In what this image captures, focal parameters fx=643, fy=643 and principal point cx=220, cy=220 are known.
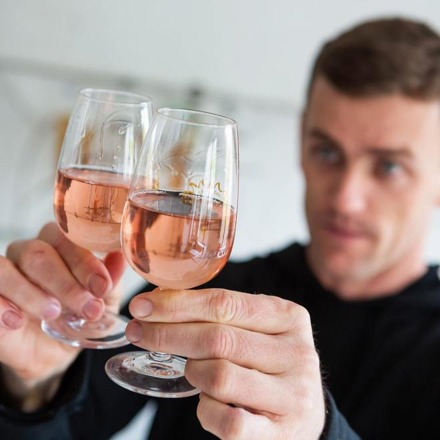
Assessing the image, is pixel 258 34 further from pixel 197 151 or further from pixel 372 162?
pixel 197 151

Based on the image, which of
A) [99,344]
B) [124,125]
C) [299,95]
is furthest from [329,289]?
[299,95]

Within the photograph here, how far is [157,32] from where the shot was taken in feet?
8.41

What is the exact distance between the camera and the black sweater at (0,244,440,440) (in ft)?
4.19

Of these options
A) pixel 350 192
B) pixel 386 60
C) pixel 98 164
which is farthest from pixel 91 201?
pixel 386 60

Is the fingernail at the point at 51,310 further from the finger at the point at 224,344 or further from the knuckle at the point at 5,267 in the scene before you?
the finger at the point at 224,344

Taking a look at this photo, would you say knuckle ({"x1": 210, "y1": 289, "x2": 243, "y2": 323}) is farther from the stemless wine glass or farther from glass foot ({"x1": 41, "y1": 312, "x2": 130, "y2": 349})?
glass foot ({"x1": 41, "y1": 312, "x2": 130, "y2": 349})

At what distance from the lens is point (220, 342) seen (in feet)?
2.20

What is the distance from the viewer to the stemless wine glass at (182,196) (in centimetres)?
67

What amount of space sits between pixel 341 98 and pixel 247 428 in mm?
919

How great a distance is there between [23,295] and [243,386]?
371 millimetres

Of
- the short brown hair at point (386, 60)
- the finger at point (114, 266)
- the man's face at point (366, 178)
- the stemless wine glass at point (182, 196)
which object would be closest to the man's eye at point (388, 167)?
the man's face at point (366, 178)

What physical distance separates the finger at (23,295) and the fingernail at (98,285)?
0.18 ft

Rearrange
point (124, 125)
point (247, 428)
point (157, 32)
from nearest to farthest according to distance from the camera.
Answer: point (247, 428)
point (124, 125)
point (157, 32)

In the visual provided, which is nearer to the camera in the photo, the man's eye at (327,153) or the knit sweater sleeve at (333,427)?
the knit sweater sleeve at (333,427)
